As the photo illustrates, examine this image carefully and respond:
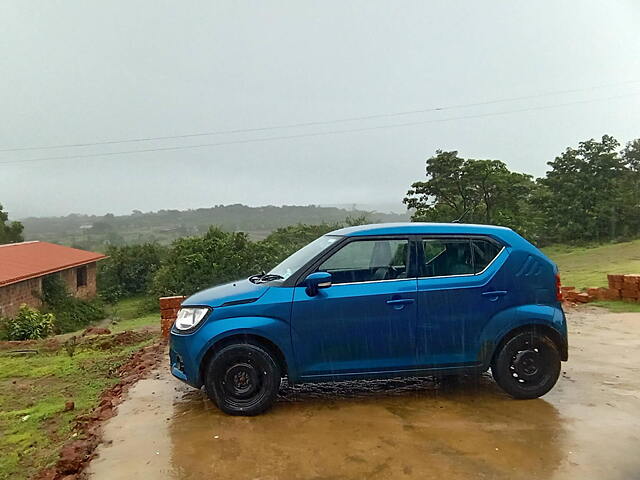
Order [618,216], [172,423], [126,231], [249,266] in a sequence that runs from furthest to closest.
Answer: [126,231] < [618,216] < [249,266] < [172,423]

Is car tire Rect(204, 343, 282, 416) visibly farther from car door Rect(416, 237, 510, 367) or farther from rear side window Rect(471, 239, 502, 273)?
rear side window Rect(471, 239, 502, 273)

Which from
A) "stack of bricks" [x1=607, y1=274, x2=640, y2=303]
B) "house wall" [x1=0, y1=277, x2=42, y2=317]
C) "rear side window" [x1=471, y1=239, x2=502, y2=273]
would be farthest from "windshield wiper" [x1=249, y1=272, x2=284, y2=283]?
"house wall" [x1=0, y1=277, x2=42, y2=317]

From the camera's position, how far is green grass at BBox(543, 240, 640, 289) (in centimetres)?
1469

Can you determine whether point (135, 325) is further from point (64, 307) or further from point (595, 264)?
point (595, 264)

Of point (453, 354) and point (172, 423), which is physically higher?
point (453, 354)

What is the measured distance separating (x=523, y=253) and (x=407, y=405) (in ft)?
5.88

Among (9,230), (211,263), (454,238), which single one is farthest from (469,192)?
(9,230)

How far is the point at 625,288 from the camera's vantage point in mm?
11117

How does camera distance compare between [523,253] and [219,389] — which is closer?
[219,389]

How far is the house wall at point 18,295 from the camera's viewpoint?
62.2 feet

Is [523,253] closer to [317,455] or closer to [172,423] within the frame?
[317,455]

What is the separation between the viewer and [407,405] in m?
4.69

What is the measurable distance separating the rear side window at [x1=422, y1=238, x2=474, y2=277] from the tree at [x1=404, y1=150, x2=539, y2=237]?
698 inches

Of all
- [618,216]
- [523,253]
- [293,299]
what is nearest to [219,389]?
[293,299]
